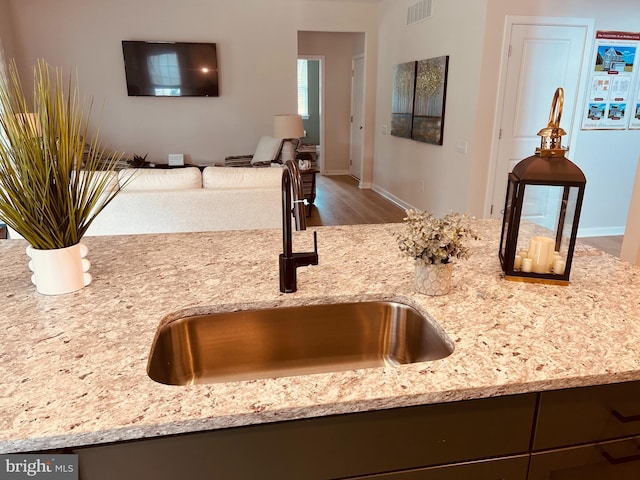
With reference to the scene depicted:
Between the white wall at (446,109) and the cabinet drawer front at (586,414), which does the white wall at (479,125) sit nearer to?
the white wall at (446,109)

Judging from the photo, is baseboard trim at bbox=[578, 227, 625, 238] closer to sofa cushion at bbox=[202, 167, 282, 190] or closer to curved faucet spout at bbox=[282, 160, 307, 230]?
sofa cushion at bbox=[202, 167, 282, 190]

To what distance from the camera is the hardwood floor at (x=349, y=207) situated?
5.71 m

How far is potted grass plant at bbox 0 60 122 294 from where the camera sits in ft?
3.45

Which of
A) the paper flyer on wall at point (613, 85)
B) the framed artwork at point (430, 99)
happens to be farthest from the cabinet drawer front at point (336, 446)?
the paper flyer on wall at point (613, 85)

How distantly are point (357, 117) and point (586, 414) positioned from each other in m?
7.76

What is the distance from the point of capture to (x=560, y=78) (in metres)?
4.36

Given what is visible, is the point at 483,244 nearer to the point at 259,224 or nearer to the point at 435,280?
the point at 435,280

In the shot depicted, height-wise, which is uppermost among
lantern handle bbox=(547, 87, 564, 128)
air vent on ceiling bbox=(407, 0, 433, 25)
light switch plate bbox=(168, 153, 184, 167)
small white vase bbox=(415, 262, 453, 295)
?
air vent on ceiling bbox=(407, 0, 433, 25)

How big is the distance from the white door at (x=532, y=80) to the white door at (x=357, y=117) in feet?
11.7

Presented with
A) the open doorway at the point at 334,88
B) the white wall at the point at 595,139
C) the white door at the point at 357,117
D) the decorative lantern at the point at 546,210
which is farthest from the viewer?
the open doorway at the point at 334,88

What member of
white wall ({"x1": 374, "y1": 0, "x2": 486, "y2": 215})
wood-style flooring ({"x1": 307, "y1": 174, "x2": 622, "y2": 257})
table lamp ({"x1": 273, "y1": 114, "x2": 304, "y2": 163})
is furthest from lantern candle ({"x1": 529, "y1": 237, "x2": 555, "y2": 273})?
table lamp ({"x1": 273, "y1": 114, "x2": 304, "y2": 163})

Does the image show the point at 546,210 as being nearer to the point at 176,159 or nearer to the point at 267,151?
the point at 267,151

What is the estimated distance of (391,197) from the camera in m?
6.71

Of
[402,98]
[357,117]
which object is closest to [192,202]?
[402,98]
